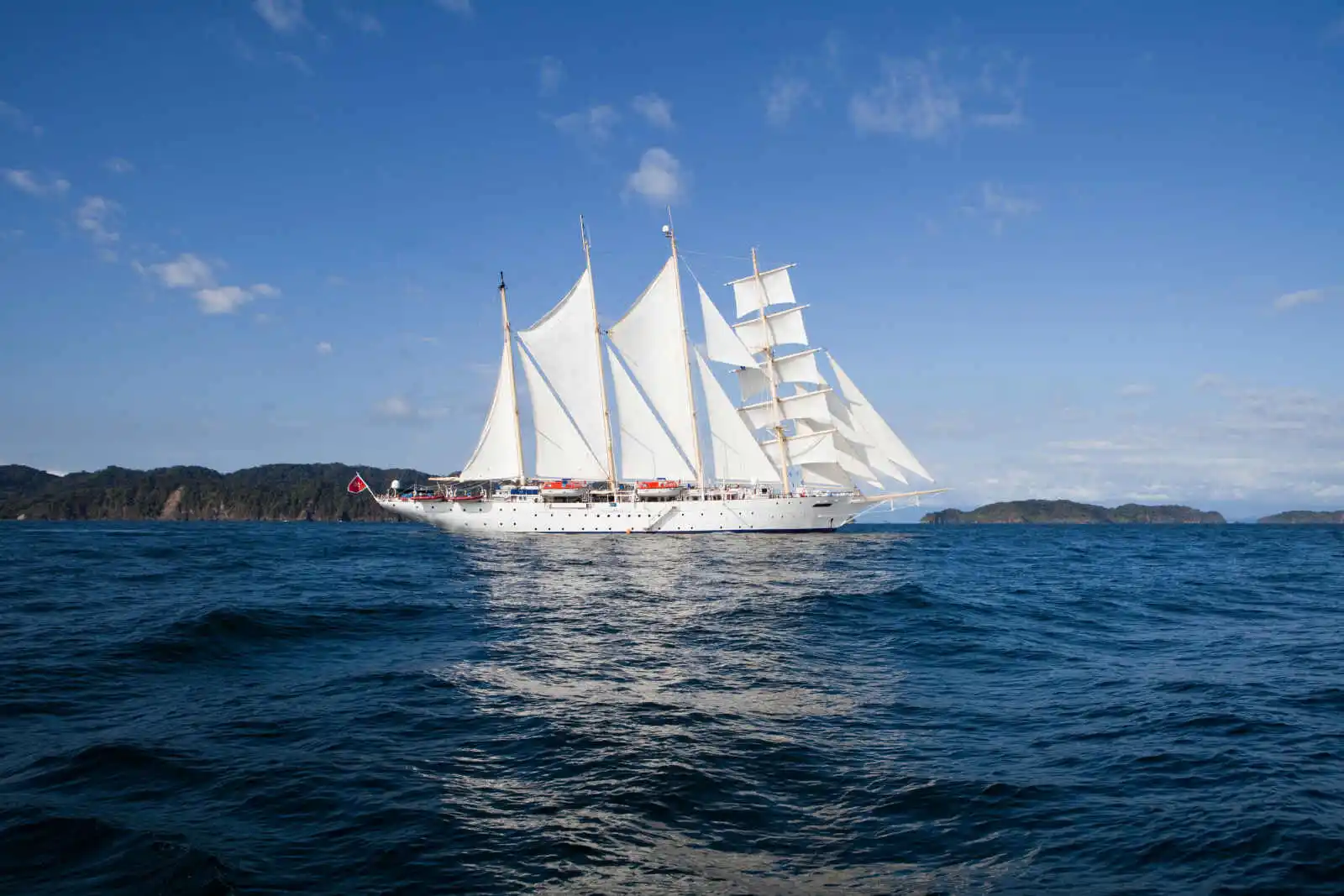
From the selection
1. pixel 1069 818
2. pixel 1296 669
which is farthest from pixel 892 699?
pixel 1296 669

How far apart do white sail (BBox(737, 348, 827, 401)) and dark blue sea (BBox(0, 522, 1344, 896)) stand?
59.7 m

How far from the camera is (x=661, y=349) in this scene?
264 feet

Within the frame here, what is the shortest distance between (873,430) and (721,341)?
1869cm

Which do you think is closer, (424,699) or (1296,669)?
(424,699)

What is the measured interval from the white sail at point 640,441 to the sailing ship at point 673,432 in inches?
5.0

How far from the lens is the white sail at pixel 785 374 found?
275 feet

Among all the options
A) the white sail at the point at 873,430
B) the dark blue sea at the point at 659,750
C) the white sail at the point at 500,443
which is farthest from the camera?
the white sail at the point at 500,443

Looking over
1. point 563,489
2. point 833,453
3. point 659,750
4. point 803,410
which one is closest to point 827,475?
point 833,453

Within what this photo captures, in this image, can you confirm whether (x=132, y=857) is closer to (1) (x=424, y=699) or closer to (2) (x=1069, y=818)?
(1) (x=424, y=699)

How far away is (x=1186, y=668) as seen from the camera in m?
16.9

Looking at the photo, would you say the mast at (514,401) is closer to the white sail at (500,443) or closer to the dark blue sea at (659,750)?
the white sail at (500,443)

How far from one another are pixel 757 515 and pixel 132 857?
7538 cm

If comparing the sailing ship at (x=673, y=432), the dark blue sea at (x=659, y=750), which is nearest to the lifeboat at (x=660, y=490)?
the sailing ship at (x=673, y=432)

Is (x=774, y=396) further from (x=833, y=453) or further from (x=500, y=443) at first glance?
(x=500, y=443)
